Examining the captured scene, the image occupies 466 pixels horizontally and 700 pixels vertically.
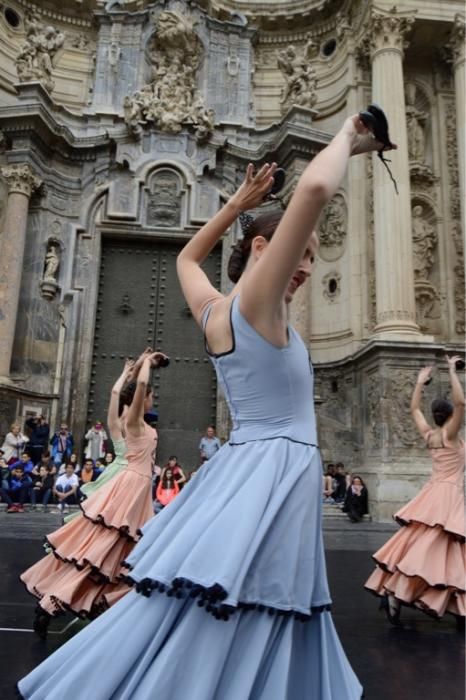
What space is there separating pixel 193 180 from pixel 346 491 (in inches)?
372

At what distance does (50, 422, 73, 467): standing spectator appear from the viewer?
12969 mm

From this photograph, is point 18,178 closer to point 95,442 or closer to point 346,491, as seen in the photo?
point 95,442

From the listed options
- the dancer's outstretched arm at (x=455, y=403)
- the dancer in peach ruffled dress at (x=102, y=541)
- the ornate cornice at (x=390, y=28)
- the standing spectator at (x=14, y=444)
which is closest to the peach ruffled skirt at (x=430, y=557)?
the dancer's outstretched arm at (x=455, y=403)

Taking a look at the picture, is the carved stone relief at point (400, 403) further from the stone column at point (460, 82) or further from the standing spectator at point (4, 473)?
the standing spectator at point (4, 473)

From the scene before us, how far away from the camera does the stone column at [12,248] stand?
46.5 feet

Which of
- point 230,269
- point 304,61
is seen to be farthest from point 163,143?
point 230,269

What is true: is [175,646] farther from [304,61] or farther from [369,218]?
[304,61]

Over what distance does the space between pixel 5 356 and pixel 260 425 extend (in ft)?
44.5

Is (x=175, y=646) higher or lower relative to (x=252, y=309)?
lower

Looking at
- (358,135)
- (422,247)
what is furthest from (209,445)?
(358,135)

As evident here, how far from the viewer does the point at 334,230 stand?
52.9 feet

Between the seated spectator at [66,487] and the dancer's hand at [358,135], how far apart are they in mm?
11087

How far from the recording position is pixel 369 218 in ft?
50.4

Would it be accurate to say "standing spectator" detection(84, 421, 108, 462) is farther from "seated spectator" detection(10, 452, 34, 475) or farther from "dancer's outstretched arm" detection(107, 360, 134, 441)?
"dancer's outstretched arm" detection(107, 360, 134, 441)
